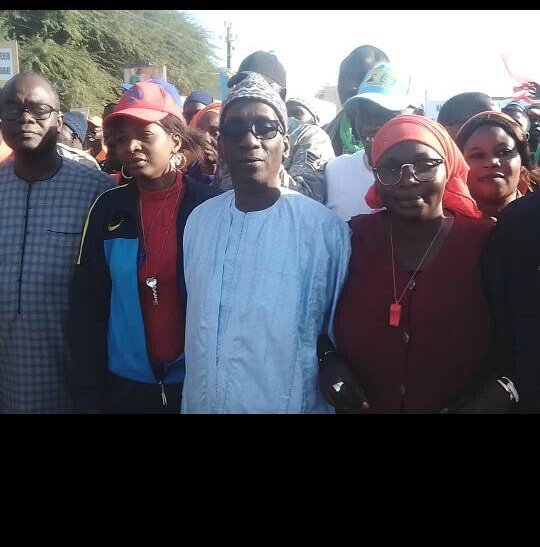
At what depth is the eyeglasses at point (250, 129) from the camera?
203 centimetres

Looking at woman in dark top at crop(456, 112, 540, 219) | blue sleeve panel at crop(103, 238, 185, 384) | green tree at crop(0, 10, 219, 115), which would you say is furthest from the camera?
green tree at crop(0, 10, 219, 115)

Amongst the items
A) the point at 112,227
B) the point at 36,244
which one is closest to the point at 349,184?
the point at 112,227

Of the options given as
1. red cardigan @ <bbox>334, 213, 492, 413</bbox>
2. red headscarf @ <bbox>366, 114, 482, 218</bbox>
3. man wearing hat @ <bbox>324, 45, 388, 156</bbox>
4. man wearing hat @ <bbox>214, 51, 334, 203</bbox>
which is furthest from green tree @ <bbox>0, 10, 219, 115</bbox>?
red cardigan @ <bbox>334, 213, 492, 413</bbox>

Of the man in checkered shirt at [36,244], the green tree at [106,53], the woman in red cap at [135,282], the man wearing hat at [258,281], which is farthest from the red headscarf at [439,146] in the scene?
the green tree at [106,53]

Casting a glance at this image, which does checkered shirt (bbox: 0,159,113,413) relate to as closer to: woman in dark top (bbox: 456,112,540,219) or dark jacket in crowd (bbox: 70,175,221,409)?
dark jacket in crowd (bbox: 70,175,221,409)

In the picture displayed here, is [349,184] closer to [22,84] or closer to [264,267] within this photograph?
[264,267]

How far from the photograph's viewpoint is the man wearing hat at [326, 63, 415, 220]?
255cm

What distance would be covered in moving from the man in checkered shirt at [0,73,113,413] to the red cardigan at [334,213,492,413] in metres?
1.29

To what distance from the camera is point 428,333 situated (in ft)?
6.02

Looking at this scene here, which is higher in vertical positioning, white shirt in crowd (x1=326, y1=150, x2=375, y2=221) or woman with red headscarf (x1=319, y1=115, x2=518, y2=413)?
white shirt in crowd (x1=326, y1=150, x2=375, y2=221)

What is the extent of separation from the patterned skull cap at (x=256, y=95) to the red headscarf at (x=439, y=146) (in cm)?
37

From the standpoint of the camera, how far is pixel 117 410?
7.72ft

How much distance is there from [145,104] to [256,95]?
58 centimetres
